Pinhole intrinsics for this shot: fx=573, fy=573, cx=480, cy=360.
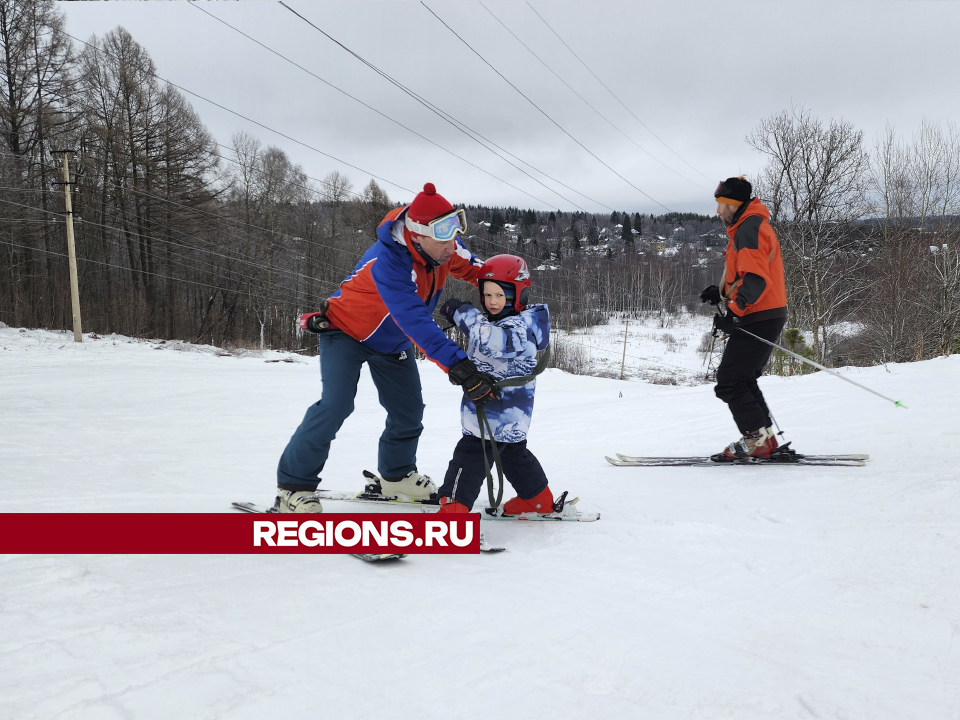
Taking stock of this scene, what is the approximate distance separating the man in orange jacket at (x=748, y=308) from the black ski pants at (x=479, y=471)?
1.98 metres

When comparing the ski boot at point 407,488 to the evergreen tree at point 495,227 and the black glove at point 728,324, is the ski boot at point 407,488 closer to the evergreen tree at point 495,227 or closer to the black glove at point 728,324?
the black glove at point 728,324

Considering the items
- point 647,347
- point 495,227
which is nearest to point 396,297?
point 495,227

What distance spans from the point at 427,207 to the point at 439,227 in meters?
0.11

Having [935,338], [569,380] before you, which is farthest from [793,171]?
[569,380]

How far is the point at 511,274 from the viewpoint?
9.96 feet

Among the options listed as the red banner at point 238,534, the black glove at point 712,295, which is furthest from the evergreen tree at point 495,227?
the red banner at point 238,534

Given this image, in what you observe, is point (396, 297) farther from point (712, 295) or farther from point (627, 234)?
point (627, 234)

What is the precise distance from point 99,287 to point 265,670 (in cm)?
2707

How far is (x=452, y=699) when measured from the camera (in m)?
1.39

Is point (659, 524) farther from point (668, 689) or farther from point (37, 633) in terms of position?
point (37, 633)

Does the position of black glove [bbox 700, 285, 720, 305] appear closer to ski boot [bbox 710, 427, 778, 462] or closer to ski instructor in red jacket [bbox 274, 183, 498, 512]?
ski boot [bbox 710, 427, 778, 462]

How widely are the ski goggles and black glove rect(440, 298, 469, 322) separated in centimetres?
33

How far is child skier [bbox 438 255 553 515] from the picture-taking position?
2.94 m

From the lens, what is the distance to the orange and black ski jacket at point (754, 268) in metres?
4.00
